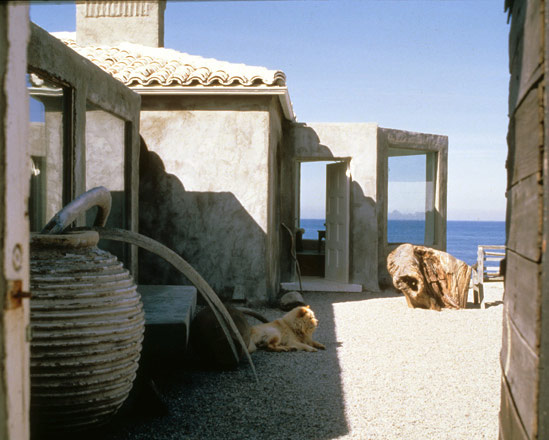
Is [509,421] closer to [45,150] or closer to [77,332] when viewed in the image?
[77,332]

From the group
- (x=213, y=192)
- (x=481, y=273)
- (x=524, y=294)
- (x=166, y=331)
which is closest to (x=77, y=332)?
(x=166, y=331)

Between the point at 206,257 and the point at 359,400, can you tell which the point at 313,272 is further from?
the point at 359,400

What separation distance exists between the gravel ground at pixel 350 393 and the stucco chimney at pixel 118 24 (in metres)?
7.35

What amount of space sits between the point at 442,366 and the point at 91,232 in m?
3.72

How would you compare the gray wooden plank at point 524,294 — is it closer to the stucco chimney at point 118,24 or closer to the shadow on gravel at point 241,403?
the shadow on gravel at point 241,403

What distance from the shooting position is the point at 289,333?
6.28 meters

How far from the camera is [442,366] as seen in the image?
561cm

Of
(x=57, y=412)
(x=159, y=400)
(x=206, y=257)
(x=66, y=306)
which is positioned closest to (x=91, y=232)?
(x=66, y=306)

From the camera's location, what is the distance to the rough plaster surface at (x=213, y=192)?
8.79 metres

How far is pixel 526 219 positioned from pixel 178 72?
7522 mm

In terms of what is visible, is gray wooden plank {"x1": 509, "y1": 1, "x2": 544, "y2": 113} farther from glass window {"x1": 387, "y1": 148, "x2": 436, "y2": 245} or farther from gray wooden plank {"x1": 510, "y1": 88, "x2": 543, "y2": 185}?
glass window {"x1": 387, "y1": 148, "x2": 436, "y2": 245}

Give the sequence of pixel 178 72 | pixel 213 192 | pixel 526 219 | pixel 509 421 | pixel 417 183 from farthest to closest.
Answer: pixel 417 183
pixel 213 192
pixel 178 72
pixel 509 421
pixel 526 219

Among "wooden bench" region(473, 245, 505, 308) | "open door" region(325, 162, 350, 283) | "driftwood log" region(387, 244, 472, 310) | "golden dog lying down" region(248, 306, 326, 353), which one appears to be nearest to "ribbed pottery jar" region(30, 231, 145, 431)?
"golden dog lying down" region(248, 306, 326, 353)

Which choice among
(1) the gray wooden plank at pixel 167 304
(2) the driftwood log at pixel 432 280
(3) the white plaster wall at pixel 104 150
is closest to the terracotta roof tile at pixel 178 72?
(3) the white plaster wall at pixel 104 150
